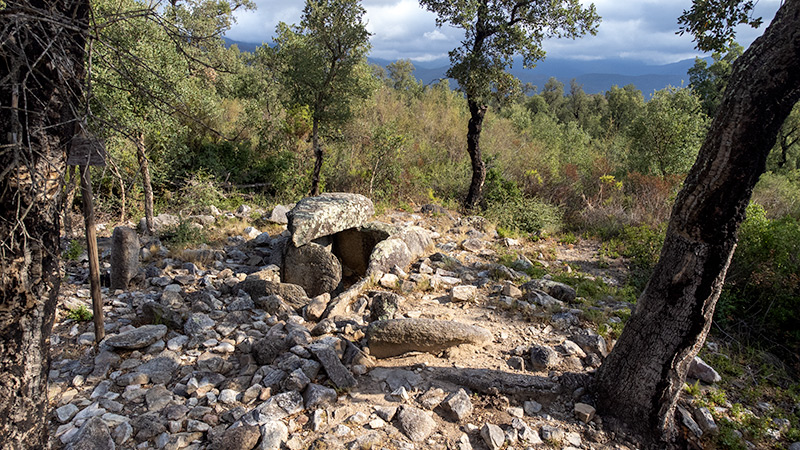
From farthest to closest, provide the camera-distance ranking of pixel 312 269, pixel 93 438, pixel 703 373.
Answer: pixel 312 269 < pixel 703 373 < pixel 93 438

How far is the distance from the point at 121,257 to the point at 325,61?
19.8 ft

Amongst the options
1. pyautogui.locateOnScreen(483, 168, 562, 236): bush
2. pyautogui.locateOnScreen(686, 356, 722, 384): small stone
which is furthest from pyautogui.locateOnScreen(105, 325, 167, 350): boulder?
pyautogui.locateOnScreen(483, 168, 562, 236): bush

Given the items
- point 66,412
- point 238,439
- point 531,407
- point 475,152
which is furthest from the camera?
point 475,152

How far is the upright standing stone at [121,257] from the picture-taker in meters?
5.12

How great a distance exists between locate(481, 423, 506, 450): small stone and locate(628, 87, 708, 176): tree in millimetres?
10550

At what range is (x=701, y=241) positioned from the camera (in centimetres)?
306

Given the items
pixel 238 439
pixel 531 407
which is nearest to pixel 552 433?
A: pixel 531 407

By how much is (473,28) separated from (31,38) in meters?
7.99

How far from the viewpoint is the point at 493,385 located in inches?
149

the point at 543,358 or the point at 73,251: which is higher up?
the point at 73,251

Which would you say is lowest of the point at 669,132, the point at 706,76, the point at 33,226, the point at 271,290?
the point at 271,290

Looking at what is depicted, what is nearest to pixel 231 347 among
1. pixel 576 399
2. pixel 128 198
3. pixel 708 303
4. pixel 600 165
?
pixel 576 399

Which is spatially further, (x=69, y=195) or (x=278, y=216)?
(x=278, y=216)

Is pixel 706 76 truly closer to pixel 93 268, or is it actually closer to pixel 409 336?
pixel 409 336
